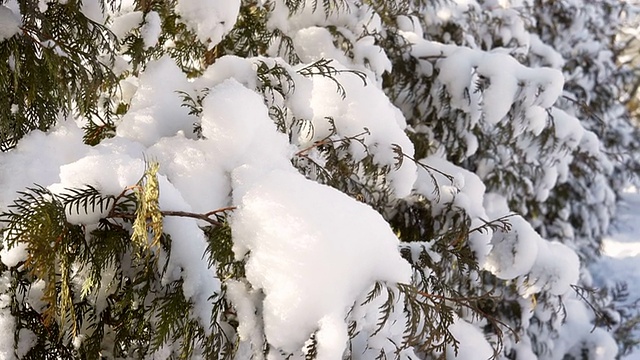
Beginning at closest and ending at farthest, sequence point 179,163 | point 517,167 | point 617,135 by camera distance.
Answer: point 179,163
point 517,167
point 617,135

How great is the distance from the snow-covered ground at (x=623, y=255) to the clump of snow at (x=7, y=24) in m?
5.65

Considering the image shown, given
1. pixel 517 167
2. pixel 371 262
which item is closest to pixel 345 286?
pixel 371 262

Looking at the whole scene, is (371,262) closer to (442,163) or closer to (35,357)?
(35,357)

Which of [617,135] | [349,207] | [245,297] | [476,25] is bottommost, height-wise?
[617,135]

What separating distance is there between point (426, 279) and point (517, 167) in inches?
93.1

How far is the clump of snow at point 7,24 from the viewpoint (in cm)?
129

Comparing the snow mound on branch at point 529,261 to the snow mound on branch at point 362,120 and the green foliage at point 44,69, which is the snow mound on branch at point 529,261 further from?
the green foliage at point 44,69

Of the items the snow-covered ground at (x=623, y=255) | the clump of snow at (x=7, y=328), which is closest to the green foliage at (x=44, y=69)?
the clump of snow at (x=7, y=328)

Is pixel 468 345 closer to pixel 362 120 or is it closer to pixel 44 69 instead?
pixel 362 120

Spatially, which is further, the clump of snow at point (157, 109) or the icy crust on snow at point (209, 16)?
the icy crust on snow at point (209, 16)

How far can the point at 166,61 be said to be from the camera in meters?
1.66

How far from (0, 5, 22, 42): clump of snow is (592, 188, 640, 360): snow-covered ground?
5.65 metres

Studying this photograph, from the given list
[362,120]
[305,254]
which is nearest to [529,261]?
[362,120]

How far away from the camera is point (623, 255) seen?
6.92 metres
